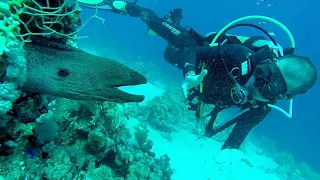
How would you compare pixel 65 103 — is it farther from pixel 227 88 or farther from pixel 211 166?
pixel 211 166

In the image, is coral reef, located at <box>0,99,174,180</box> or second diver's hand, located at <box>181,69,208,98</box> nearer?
coral reef, located at <box>0,99,174,180</box>

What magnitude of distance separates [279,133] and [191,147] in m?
24.7

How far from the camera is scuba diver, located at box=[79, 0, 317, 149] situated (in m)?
3.90

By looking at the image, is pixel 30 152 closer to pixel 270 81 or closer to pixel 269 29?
pixel 270 81

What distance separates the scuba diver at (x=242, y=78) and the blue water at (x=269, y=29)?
2075cm

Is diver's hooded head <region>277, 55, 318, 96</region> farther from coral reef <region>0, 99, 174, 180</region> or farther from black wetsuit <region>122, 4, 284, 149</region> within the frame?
coral reef <region>0, 99, 174, 180</region>

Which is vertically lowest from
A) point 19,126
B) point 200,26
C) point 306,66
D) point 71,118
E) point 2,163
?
point 200,26

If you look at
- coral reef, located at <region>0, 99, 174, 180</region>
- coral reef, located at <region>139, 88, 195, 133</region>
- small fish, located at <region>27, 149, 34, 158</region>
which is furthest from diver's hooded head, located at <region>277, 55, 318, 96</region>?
coral reef, located at <region>139, 88, 195, 133</region>

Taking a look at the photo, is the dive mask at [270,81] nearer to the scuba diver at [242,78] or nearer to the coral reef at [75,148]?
the scuba diver at [242,78]

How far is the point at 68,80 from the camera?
6.22ft

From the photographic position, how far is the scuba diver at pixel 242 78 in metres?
3.90

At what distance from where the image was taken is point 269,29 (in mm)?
62719

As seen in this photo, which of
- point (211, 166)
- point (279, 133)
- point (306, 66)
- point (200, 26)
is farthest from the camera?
point (200, 26)

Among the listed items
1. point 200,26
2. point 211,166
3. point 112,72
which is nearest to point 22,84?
point 112,72
